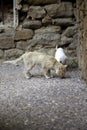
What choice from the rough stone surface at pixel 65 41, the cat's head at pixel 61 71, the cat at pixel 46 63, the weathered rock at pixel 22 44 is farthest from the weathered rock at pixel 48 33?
the cat's head at pixel 61 71

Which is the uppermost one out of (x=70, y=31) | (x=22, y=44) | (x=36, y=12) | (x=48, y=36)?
(x=36, y=12)

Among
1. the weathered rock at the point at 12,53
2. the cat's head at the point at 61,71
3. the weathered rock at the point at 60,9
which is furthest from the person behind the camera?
the weathered rock at the point at 12,53

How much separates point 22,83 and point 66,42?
221 centimetres

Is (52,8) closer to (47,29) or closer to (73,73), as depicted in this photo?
(47,29)

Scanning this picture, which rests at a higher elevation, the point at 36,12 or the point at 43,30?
the point at 36,12

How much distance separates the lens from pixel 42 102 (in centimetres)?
423

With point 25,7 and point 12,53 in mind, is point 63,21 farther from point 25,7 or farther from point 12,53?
point 12,53

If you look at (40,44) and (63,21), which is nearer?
(63,21)

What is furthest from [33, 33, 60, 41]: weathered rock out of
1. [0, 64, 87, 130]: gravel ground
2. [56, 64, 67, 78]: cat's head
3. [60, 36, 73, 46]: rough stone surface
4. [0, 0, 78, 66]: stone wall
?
[56, 64, 67, 78]: cat's head

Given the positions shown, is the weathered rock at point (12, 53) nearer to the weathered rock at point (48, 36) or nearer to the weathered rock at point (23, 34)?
the weathered rock at point (23, 34)

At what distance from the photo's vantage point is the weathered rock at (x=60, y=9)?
7.12 m

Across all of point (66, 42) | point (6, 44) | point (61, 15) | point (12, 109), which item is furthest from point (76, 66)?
point (12, 109)

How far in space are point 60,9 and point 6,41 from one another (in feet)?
4.61

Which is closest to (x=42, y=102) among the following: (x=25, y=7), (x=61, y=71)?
(x=61, y=71)
